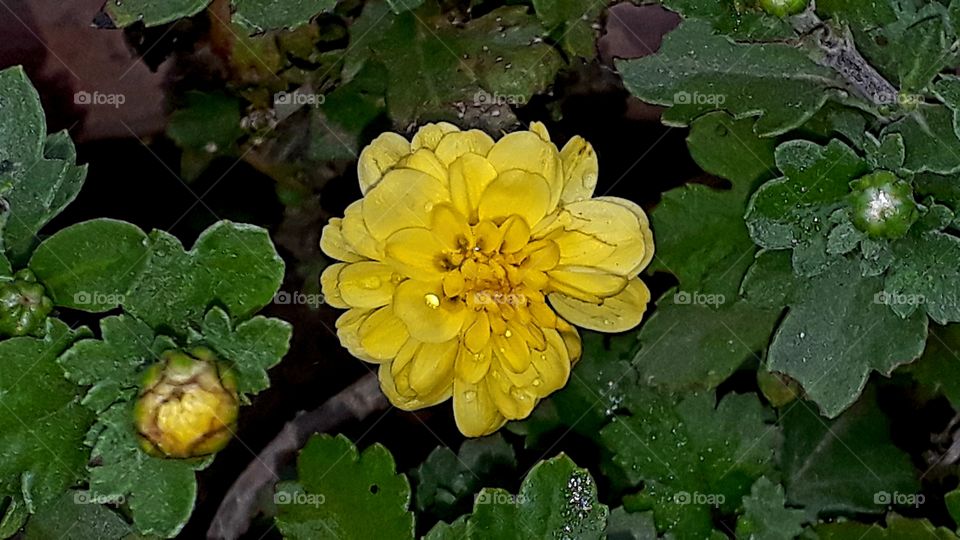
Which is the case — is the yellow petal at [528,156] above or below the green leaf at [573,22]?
above

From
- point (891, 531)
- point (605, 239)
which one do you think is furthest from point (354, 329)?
point (891, 531)

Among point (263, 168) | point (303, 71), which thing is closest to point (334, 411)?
point (263, 168)

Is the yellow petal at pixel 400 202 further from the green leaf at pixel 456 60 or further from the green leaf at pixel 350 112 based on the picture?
the green leaf at pixel 350 112

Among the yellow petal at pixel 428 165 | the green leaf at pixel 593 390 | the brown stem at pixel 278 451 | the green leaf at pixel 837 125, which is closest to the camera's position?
the yellow petal at pixel 428 165

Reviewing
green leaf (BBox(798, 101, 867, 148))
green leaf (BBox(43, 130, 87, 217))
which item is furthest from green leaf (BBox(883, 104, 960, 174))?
green leaf (BBox(43, 130, 87, 217))

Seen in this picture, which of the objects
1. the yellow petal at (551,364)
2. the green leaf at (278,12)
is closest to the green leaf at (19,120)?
the green leaf at (278,12)

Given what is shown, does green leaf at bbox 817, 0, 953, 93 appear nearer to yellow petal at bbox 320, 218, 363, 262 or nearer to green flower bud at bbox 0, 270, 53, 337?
yellow petal at bbox 320, 218, 363, 262

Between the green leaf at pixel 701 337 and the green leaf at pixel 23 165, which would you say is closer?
the green leaf at pixel 23 165

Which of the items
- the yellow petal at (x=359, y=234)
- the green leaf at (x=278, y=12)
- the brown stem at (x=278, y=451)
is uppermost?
the green leaf at (x=278, y=12)
